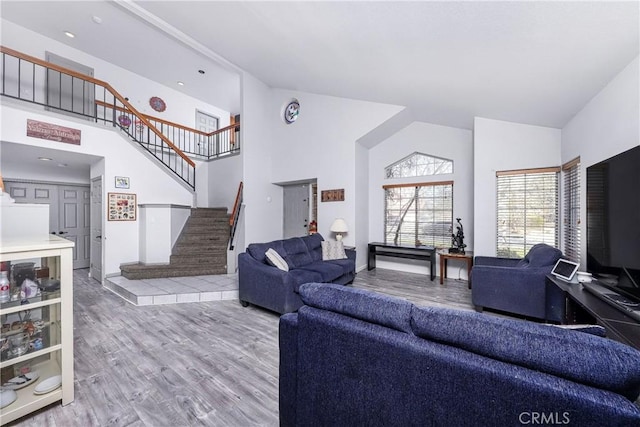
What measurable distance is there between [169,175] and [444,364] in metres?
6.48

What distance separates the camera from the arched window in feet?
17.1

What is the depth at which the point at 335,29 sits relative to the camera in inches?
116

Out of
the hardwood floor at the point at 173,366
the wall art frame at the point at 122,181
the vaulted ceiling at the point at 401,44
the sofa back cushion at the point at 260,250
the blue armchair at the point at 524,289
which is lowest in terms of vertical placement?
the hardwood floor at the point at 173,366

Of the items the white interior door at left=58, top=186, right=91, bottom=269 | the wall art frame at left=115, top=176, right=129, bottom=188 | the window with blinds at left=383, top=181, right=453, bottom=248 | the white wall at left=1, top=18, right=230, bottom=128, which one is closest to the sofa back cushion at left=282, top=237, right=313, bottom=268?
the window with blinds at left=383, top=181, right=453, bottom=248

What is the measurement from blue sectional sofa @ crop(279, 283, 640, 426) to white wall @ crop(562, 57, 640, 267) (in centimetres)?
244

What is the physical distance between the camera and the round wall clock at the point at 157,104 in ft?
23.8

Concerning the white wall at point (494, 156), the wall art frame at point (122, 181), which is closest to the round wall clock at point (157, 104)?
the wall art frame at point (122, 181)

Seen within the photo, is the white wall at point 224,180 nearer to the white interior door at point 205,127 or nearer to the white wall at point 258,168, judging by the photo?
the white wall at point 258,168

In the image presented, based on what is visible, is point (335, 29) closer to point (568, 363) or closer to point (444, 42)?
point (444, 42)

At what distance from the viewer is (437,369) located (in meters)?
1.01

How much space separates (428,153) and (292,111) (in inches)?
135

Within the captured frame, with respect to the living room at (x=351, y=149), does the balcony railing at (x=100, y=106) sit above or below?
above

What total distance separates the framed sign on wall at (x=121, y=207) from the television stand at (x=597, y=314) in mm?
6772

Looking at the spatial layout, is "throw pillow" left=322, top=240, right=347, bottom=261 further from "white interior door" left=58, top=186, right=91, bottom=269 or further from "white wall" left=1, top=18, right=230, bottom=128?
"white wall" left=1, top=18, right=230, bottom=128
